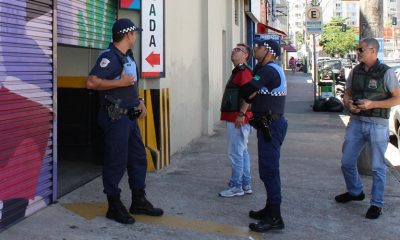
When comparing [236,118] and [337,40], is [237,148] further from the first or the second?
[337,40]

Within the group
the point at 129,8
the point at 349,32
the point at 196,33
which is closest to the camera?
the point at 129,8

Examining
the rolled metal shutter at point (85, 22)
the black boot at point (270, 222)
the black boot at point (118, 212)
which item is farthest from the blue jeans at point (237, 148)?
the rolled metal shutter at point (85, 22)

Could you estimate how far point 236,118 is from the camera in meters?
5.94

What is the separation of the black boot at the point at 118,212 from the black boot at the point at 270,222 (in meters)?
1.17

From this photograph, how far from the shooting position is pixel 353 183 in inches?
236

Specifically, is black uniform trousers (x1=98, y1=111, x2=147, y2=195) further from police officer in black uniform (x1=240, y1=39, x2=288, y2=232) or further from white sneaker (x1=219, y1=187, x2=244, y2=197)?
white sneaker (x1=219, y1=187, x2=244, y2=197)

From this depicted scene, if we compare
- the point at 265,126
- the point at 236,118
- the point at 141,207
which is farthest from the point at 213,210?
the point at 265,126

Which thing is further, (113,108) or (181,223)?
(181,223)

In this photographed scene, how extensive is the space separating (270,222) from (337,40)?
8352 cm

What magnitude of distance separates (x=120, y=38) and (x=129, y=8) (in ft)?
7.22

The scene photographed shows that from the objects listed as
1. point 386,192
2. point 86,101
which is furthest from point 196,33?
point 386,192

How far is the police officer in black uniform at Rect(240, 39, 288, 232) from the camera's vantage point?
5.00 meters

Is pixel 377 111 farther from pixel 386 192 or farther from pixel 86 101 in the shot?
pixel 86 101

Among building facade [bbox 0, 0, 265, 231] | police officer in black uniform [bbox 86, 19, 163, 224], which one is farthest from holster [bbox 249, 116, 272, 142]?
building facade [bbox 0, 0, 265, 231]
